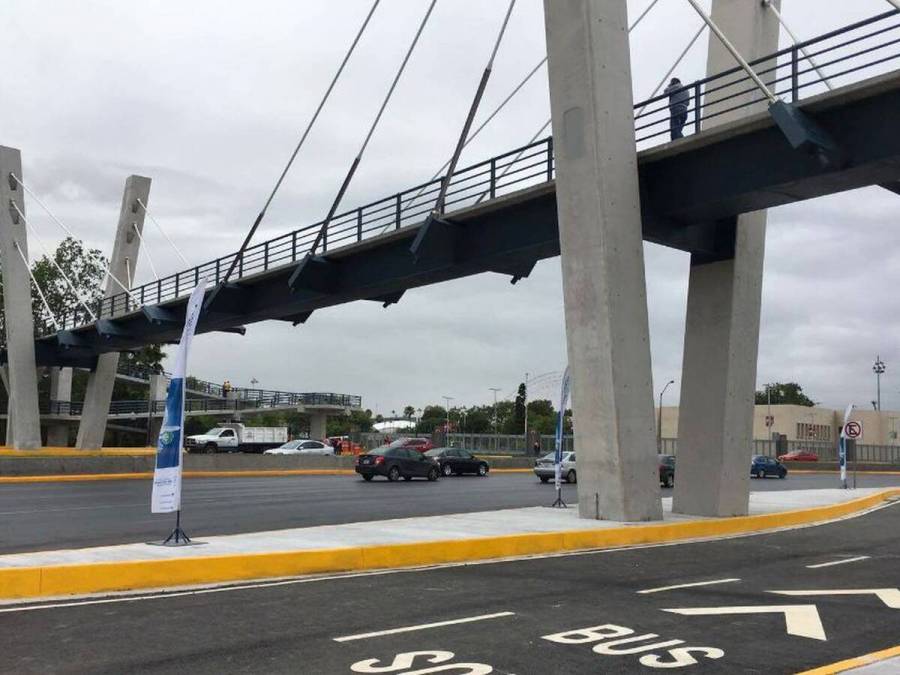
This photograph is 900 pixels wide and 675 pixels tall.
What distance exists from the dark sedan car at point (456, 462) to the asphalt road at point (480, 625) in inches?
1217

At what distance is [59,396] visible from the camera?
77000 mm

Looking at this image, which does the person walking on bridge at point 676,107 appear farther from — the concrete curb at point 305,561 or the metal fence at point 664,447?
the metal fence at point 664,447

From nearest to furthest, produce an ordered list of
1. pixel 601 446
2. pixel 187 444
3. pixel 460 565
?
pixel 460 565 < pixel 601 446 < pixel 187 444

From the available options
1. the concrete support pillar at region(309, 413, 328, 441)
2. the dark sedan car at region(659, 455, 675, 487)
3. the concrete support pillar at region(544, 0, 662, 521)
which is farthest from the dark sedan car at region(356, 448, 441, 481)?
the concrete support pillar at region(309, 413, 328, 441)

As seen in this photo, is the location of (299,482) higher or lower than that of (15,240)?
lower

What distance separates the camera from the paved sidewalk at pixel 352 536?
11.1 meters

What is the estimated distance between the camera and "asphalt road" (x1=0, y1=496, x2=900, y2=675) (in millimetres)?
6906

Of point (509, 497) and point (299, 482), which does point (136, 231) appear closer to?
point (299, 482)

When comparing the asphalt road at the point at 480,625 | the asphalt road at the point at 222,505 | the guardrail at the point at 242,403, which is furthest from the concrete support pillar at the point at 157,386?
the asphalt road at the point at 480,625

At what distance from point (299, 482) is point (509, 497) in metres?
10.1

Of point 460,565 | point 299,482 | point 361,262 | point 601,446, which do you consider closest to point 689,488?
point 601,446

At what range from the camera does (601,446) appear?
60.1ft

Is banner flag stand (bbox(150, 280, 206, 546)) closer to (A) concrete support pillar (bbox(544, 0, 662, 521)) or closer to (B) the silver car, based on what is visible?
(A) concrete support pillar (bbox(544, 0, 662, 521))

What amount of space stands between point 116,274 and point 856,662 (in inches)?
1851
